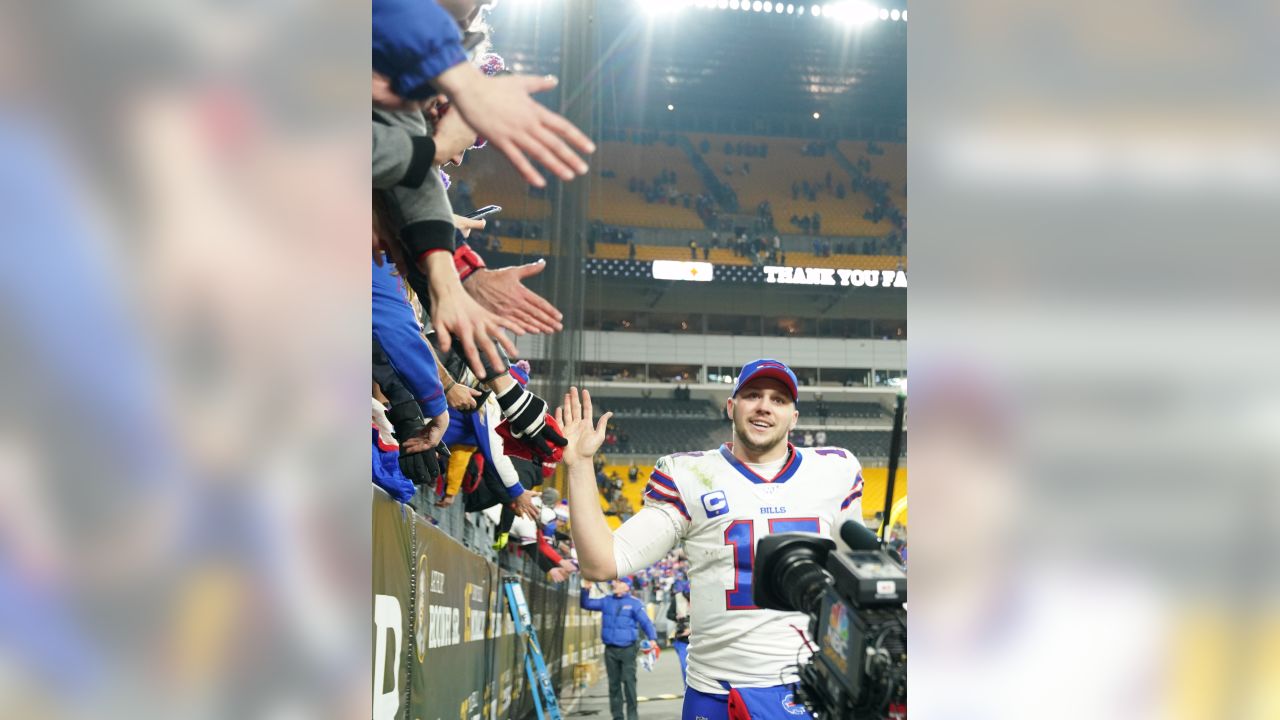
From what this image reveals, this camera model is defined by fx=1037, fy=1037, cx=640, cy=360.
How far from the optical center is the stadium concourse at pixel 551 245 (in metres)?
1.35

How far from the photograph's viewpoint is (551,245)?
309cm

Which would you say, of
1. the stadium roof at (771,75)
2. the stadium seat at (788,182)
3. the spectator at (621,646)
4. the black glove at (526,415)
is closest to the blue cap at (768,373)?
the black glove at (526,415)

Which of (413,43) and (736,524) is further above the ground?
(413,43)

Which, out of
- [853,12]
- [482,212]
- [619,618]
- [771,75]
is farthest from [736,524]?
[771,75]

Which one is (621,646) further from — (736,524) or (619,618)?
(736,524)

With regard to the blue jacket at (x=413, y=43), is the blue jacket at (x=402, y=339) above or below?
below

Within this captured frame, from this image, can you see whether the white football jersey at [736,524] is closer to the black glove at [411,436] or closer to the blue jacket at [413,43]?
the black glove at [411,436]

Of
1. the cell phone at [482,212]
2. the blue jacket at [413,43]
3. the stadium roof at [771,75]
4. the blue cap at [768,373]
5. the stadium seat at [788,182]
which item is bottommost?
the blue cap at [768,373]

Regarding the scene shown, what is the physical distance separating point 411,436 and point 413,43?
2.78 feet

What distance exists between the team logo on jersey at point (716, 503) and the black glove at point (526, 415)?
467mm

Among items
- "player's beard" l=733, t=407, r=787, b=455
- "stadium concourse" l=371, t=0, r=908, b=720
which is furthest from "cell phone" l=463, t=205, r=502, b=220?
"player's beard" l=733, t=407, r=787, b=455
